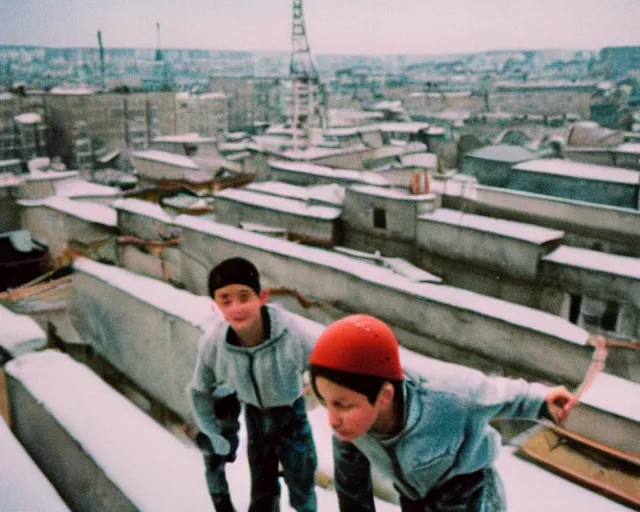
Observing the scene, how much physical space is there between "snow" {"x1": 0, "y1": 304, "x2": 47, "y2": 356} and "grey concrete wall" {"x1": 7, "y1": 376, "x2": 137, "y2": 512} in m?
0.56

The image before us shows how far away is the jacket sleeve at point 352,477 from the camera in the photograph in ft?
7.34

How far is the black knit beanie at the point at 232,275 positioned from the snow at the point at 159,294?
291cm

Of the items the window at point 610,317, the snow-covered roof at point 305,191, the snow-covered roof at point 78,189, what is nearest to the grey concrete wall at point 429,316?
the window at point 610,317

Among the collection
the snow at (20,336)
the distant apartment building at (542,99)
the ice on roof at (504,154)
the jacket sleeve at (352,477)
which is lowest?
the snow at (20,336)

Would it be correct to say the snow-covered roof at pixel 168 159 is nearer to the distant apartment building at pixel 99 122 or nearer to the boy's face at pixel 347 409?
the distant apartment building at pixel 99 122

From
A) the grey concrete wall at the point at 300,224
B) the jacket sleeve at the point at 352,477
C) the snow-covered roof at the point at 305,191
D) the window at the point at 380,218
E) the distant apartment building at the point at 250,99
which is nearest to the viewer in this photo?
the jacket sleeve at the point at 352,477

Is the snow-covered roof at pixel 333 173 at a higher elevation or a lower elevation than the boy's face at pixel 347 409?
lower

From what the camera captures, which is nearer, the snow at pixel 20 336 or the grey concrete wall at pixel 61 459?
the grey concrete wall at pixel 61 459

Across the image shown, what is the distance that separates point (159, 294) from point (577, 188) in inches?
429

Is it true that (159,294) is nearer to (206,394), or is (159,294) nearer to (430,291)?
(430,291)

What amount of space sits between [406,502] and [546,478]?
1.57 metres

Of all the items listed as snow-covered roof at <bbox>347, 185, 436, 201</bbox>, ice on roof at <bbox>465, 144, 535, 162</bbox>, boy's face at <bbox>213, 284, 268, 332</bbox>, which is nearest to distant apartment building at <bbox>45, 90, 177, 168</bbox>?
ice on roof at <bbox>465, 144, 535, 162</bbox>

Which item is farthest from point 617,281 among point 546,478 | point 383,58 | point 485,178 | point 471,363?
point 383,58

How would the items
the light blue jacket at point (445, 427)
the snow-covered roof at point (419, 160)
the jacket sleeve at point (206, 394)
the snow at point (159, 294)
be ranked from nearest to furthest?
the light blue jacket at point (445, 427), the jacket sleeve at point (206, 394), the snow at point (159, 294), the snow-covered roof at point (419, 160)
